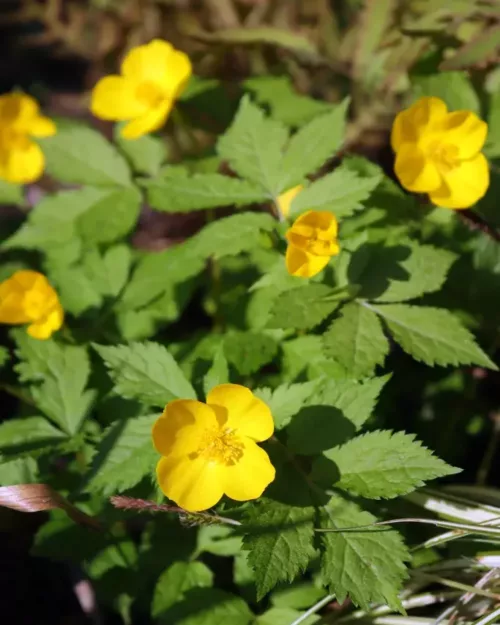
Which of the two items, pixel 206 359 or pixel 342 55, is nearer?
pixel 206 359

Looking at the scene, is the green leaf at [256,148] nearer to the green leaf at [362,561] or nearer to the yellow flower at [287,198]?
the yellow flower at [287,198]

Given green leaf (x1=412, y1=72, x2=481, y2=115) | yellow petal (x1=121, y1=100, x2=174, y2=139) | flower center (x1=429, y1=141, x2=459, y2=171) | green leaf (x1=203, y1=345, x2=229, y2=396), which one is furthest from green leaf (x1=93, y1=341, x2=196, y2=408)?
green leaf (x1=412, y1=72, x2=481, y2=115)

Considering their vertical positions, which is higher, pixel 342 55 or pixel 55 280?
pixel 342 55

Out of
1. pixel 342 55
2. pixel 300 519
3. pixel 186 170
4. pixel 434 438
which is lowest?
pixel 434 438

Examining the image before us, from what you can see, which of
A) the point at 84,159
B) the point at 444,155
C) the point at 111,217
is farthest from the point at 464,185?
the point at 84,159

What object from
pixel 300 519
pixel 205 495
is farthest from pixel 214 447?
pixel 300 519

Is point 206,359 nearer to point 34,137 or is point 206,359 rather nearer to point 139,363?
point 139,363

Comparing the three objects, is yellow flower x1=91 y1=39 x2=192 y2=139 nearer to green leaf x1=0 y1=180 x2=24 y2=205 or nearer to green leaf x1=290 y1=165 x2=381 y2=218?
green leaf x1=0 y1=180 x2=24 y2=205
